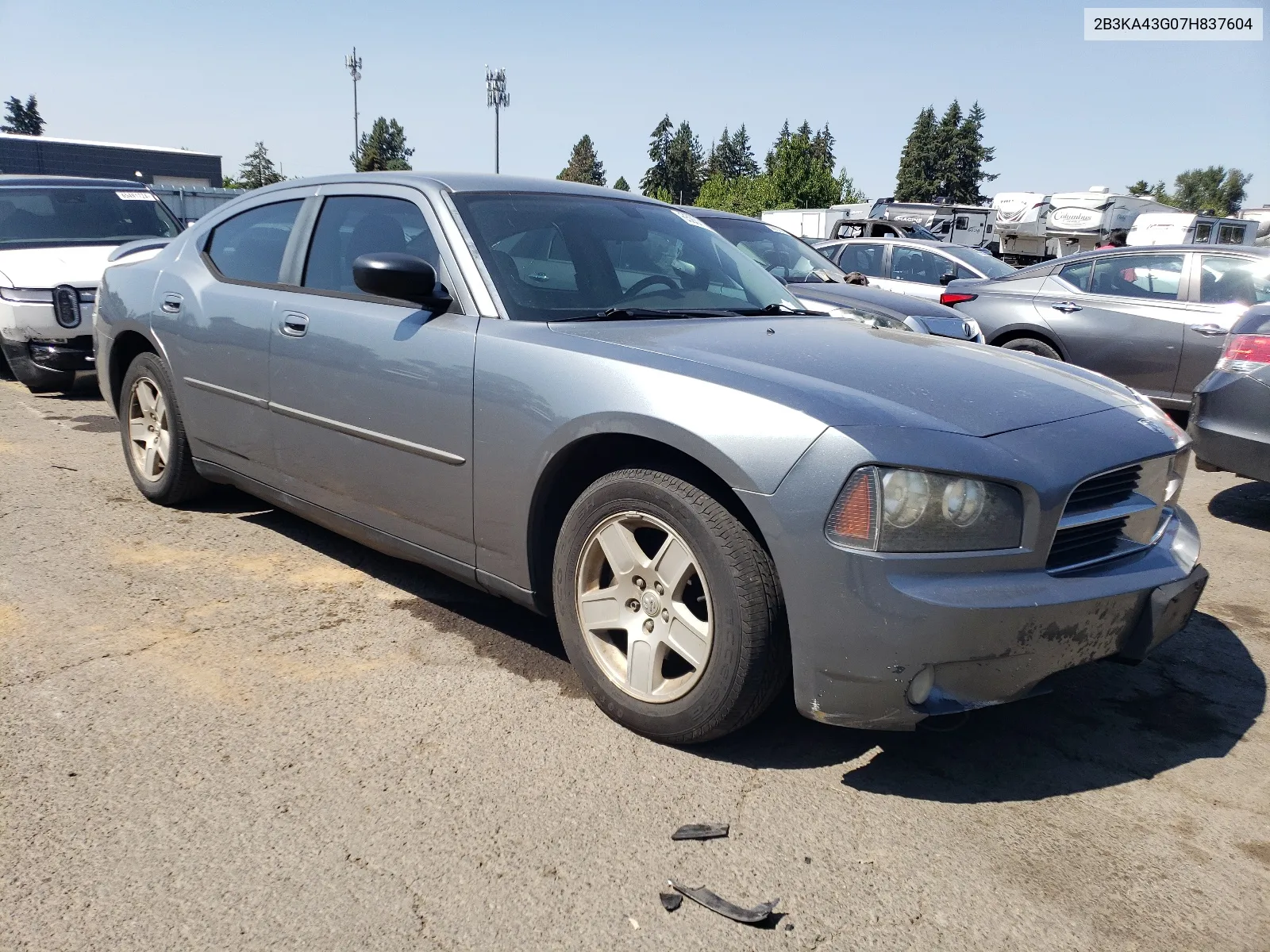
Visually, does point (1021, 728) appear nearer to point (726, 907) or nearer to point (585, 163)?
point (726, 907)

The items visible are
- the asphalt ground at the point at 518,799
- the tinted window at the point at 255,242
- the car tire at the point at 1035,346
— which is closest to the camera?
the asphalt ground at the point at 518,799

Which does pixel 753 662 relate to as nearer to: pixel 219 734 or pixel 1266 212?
pixel 219 734

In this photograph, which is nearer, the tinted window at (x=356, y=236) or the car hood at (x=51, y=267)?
the tinted window at (x=356, y=236)

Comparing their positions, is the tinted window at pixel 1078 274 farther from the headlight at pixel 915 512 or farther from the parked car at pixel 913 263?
the headlight at pixel 915 512

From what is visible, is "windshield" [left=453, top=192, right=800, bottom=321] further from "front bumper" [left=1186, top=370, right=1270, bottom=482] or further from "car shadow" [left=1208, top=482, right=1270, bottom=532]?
"car shadow" [left=1208, top=482, right=1270, bottom=532]

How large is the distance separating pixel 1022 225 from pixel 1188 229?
4589 millimetres

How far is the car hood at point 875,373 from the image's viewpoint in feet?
8.80

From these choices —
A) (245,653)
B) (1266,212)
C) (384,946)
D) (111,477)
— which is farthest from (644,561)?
(1266,212)

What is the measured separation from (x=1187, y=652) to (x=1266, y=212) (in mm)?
27892

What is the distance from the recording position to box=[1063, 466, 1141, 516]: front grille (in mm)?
2721

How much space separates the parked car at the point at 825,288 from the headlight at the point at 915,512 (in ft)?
15.5

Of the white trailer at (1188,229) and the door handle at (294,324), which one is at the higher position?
the white trailer at (1188,229)

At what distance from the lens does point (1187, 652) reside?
3.79 meters

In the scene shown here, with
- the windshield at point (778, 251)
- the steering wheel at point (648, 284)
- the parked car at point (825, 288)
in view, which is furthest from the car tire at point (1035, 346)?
the steering wheel at point (648, 284)
